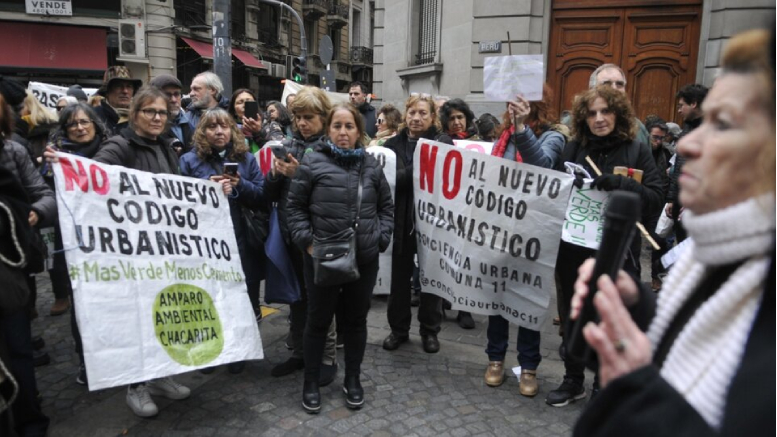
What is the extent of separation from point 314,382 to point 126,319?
119 centimetres

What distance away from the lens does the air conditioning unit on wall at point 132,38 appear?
21281 millimetres

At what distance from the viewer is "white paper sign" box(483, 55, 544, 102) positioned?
3.37 m

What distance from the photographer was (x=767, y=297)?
1.00m

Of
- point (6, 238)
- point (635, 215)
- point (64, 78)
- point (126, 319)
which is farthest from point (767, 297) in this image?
point (64, 78)

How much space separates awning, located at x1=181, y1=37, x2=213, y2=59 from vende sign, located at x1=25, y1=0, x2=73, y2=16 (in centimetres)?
467

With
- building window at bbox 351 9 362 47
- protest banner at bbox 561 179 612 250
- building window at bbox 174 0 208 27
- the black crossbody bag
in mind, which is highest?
building window at bbox 351 9 362 47

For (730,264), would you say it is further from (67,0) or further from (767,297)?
(67,0)

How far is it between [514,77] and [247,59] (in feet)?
85.3

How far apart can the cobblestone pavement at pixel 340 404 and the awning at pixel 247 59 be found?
23.9 metres

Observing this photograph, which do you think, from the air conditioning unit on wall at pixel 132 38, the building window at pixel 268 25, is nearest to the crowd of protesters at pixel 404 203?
the air conditioning unit on wall at pixel 132 38

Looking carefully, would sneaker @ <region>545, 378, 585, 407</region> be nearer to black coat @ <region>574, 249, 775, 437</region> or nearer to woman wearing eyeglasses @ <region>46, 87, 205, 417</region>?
woman wearing eyeglasses @ <region>46, 87, 205, 417</region>

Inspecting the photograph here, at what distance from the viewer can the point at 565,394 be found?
12.2 ft

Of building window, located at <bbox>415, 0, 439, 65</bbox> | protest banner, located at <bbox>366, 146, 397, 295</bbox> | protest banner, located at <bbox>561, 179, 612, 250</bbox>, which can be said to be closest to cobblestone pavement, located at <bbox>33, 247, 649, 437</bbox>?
protest banner, located at <bbox>366, 146, 397, 295</bbox>

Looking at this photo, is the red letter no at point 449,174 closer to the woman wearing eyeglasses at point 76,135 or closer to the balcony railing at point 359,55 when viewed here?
the woman wearing eyeglasses at point 76,135
